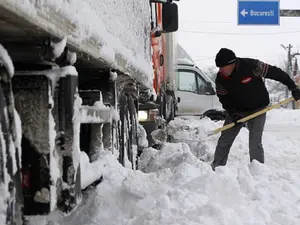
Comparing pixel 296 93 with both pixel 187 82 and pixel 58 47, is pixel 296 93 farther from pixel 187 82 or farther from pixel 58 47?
pixel 187 82

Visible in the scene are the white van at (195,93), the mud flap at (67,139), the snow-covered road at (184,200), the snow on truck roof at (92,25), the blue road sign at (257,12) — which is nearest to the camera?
the snow on truck roof at (92,25)

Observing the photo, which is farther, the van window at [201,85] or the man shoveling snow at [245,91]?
the van window at [201,85]

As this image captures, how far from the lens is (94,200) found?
3238mm

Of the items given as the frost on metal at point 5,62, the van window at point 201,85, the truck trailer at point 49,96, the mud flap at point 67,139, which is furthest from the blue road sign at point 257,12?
the frost on metal at point 5,62

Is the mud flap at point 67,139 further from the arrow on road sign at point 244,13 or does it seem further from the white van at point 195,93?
the arrow on road sign at point 244,13

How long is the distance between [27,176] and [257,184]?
247 centimetres

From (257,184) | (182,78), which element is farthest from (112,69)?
(182,78)

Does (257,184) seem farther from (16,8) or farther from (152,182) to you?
(16,8)

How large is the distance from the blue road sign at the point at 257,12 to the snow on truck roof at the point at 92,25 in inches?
545

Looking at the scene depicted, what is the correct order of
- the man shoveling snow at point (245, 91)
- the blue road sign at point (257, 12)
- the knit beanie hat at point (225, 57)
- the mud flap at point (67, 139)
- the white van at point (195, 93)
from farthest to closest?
the blue road sign at point (257, 12) < the white van at point (195, 93) < the man shoveling snow at point (245, 91) < the knit beanie hat at point (225, 57) < the mud flap at point (67, 139)

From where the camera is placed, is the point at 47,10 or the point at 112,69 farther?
the point at 112,69

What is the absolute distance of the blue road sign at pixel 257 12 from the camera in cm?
1723

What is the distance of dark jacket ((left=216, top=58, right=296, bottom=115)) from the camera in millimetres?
6000

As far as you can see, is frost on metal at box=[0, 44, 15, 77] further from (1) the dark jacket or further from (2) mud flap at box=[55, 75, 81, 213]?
(1) the dark jacket
